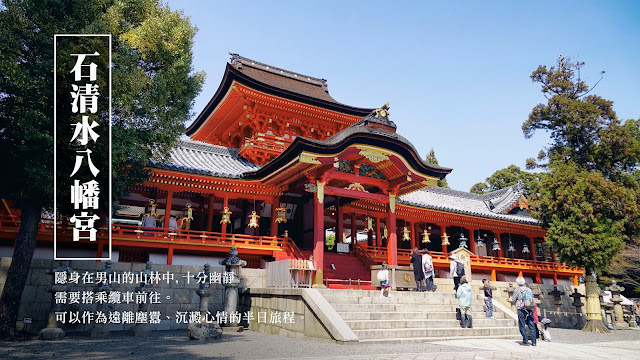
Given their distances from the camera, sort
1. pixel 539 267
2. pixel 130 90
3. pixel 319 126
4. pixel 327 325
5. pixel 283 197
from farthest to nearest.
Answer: pixel 539 267
pixel 319 126
pixel 283 197
pixel 130 90
pixel 327 325

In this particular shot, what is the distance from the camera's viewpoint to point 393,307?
456 inches

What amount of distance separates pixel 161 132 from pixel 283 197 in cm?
817

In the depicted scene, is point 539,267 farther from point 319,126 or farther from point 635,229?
point 319,126

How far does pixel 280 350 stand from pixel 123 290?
6936mm

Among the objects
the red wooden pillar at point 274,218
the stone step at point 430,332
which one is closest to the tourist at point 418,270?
the stone step at point 430,332

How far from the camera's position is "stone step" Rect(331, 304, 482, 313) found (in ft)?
35.6

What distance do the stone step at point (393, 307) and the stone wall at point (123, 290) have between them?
4.61 meters

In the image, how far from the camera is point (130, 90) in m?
10.7

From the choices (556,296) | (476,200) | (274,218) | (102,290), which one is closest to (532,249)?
(476,200)

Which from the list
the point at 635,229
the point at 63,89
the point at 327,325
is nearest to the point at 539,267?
the point at 635,229

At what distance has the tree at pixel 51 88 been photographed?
9.48m

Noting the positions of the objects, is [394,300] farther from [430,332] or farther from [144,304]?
[144,304]

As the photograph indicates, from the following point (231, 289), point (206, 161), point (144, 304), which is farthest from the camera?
point (206, 161)

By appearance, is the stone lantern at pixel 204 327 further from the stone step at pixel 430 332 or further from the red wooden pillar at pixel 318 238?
the red wooden pillar at pixel 318 238
